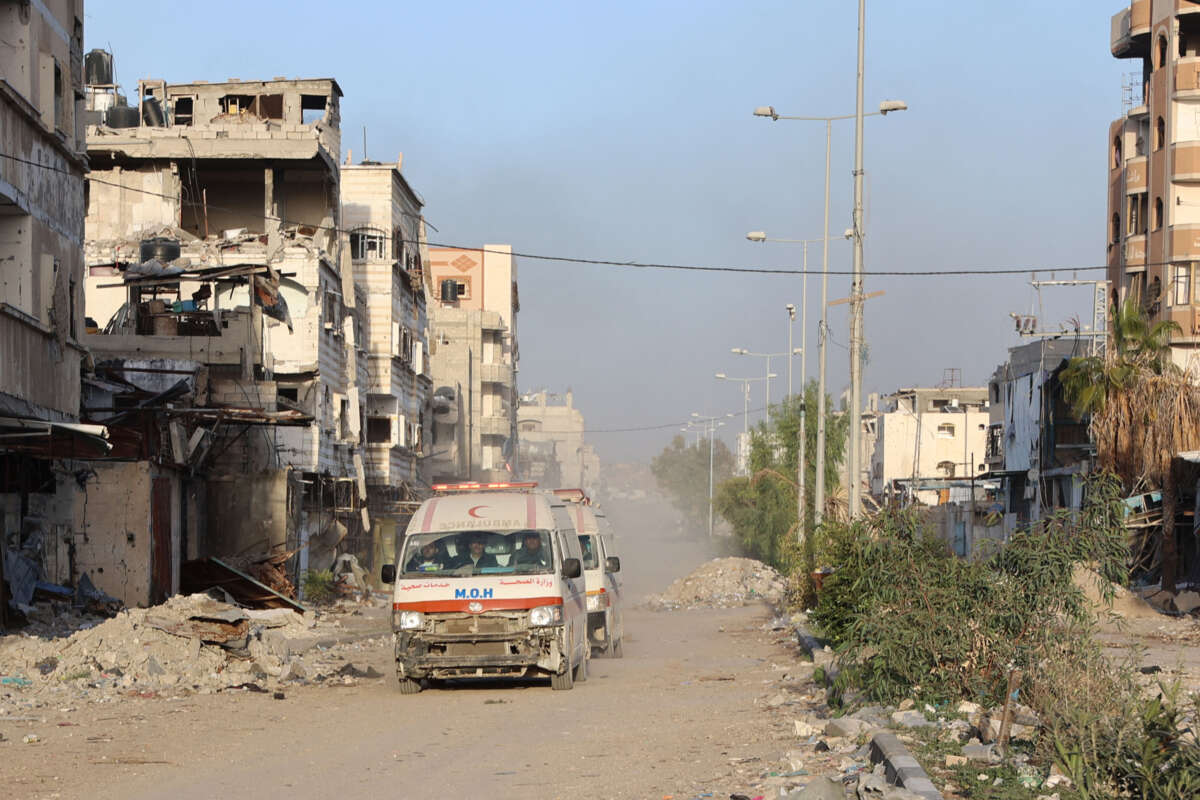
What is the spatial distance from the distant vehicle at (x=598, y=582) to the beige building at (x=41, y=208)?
8622 mm

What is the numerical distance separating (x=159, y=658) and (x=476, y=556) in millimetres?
4256

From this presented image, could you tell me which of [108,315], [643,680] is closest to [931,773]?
[643,680]

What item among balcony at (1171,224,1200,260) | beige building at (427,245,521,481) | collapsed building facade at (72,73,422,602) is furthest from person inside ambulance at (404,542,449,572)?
beige building at (427,245,521,481)

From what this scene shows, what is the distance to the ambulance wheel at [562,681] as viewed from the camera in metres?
17.7

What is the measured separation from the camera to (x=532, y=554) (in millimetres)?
18125

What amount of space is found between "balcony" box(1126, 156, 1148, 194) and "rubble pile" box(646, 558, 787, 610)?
65.1ft

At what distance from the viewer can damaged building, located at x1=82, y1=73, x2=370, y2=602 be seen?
101ft

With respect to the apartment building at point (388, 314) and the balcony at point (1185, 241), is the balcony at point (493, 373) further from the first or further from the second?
the balcony at point (1185, 241)

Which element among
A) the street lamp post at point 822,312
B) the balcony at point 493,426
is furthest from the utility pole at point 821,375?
the balcony at point 493,426

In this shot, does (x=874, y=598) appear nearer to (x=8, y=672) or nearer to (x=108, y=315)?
(x=8, y=672)

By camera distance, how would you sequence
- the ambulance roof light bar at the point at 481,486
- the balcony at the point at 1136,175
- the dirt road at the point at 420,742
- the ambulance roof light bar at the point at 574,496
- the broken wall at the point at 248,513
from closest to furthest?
1. the dirt road at the point at 420,742
2. the ambulance roof light bar at the point at 481,486
3. the ambulance roof light bar at the point at 574,496
4. the broken wall at the point at 248,513
5. the balcony at the point at 1136,175

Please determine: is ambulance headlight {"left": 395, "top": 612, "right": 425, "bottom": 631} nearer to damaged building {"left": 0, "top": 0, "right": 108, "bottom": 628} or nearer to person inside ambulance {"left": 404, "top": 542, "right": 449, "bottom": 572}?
person inside ambulance {"left": 404, "top": 542, "right": 449, "bottom": 572}

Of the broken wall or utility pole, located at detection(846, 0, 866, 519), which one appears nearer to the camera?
utility pole, located at detection(846, 0, 866, 519)

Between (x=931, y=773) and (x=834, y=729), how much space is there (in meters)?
2.54
